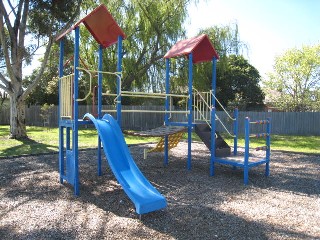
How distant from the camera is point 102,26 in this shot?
19.5 feet

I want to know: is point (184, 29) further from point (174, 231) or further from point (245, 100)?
point (174, 231)

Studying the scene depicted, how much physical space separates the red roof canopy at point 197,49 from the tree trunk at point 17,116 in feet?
25.7

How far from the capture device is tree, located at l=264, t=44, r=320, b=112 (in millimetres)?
27531

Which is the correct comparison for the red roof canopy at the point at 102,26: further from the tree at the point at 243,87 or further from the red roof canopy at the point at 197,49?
the tree at the point at 243,87

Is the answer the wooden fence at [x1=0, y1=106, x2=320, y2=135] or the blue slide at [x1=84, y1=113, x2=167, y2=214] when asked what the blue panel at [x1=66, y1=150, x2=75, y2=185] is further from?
the wooden fence at [x1=0, y1=106, x2=320, y2=135]

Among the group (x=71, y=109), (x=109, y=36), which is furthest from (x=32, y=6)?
(x=71, y=109)

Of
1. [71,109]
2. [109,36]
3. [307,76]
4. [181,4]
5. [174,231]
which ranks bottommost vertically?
[174,231]

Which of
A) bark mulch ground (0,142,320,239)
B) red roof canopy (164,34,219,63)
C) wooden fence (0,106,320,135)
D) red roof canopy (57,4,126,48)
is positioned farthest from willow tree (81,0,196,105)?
bark mulch ground (0,142,320,239)

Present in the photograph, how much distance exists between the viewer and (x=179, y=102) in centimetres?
2627

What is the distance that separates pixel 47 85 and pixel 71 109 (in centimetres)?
2403

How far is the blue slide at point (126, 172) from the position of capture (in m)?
3.98

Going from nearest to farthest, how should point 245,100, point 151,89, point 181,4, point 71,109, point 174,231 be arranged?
1. point 174,231
2. point 71,109
3. point 181,4
4. point 151,89
5. point 245,100

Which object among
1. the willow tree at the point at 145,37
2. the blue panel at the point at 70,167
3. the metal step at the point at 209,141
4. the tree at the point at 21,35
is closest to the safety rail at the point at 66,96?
the blue panel at the point at 70,167

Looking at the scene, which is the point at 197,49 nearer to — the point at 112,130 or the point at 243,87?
the point at 112,130
